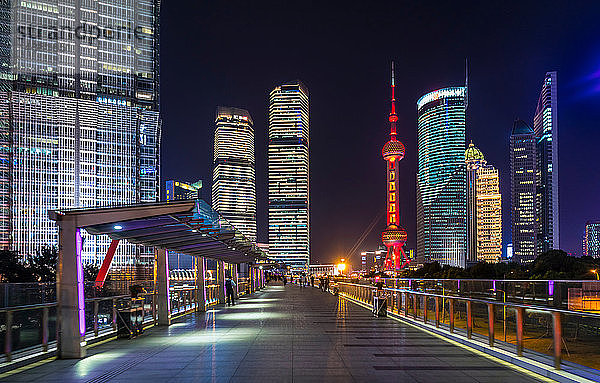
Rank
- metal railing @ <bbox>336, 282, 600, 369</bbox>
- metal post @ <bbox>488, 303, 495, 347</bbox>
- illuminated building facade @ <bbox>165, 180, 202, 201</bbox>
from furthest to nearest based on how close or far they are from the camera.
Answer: illuminated building facade @ <bbox>165, 180, 202, 201</bbox> < metal post @ <bbox>488, 303, 495, 347</bbox> < metal railing @ <bbox>336, 282, 600, 369</bbox>

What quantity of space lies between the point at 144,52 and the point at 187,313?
5331 inches

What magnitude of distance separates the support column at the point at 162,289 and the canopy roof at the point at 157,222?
0.41 m

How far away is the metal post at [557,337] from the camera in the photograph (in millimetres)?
8992

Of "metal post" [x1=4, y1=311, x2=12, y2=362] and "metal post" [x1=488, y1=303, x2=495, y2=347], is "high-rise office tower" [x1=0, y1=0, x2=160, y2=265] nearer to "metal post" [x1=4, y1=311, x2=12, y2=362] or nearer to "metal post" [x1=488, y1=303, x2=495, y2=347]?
"metal post" [x1=4, y1=311, x2=12, y2=362]

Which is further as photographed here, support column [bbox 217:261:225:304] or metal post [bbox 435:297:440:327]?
support column [bbox 217:261:225:304]

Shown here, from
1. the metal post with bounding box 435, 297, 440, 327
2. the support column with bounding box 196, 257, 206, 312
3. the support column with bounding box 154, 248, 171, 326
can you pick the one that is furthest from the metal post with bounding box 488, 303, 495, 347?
the support column with bounding box 196, 257, 206, 312

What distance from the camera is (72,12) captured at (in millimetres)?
141750

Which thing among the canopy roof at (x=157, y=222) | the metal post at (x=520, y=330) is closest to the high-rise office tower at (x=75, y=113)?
the canopy roof at (x=157, y=222)

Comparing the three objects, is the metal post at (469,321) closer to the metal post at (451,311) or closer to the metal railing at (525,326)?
the metal railing at (525,326)

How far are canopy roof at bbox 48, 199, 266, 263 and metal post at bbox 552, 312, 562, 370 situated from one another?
22.9ft

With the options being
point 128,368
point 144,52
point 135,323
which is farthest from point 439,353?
point 144,52

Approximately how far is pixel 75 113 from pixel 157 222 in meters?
126

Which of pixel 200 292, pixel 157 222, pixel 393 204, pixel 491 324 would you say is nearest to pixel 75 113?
pixel 393 204

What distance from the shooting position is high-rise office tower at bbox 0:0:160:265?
119938mm
